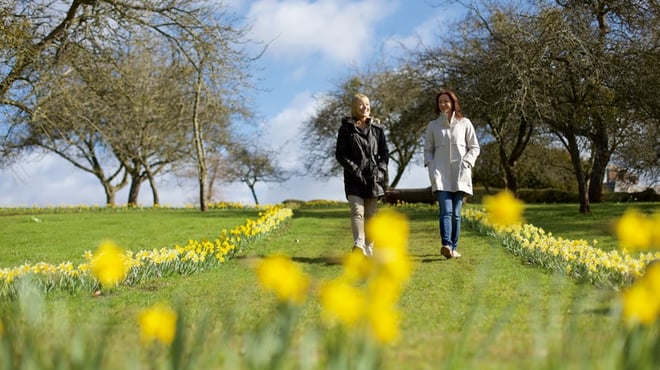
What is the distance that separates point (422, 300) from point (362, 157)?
3.26 m

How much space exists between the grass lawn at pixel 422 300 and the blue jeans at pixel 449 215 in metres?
0.31

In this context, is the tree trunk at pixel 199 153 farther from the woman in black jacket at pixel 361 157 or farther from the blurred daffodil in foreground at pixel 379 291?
the blurred daffodil in foreground at pixel 379 291

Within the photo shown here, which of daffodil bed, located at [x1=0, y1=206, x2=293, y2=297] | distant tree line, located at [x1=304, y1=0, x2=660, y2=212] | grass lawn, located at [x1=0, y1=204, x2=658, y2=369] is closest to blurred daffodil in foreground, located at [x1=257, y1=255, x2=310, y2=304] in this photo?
grass lawn, located at [x1=0, y1=204, x2=658, y2=369]

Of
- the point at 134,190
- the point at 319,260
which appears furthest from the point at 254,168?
the point at 319,260

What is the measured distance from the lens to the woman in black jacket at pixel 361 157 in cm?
818

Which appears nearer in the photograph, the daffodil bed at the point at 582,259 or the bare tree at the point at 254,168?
the daffodil bed at the point at 582,259

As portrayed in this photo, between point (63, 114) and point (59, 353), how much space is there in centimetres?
1427

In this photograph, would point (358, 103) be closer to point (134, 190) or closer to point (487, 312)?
point (487, 312)

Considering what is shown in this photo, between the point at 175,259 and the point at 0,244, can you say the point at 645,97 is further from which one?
the point at 0,244

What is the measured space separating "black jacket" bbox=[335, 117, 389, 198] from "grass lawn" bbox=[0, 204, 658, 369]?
37.5 inches

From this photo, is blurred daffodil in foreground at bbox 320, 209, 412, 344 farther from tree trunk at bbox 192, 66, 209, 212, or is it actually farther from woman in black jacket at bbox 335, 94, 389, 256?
tree trunk at bbox 192, 66, 209, 212

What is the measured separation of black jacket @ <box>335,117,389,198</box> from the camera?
26.8 feet

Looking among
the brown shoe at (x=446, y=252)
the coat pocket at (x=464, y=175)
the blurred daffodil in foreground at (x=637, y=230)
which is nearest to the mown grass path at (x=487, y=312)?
the brown shoe at (x=446, y=252)

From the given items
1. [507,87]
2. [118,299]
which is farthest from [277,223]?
[118,299]
